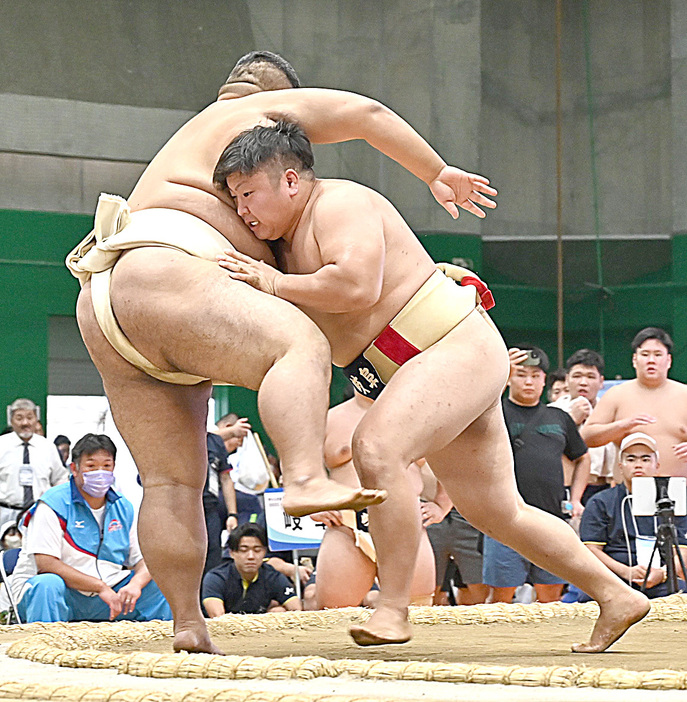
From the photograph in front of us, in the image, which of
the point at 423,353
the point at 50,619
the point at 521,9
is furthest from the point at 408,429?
the point at 521,9

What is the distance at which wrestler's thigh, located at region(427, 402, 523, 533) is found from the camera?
2.14m

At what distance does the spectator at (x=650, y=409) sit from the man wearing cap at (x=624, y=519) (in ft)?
0.86

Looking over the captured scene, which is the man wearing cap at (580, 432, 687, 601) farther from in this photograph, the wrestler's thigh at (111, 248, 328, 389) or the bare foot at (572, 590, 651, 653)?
the wrestler's thigh at (111, 248, 328, 389)

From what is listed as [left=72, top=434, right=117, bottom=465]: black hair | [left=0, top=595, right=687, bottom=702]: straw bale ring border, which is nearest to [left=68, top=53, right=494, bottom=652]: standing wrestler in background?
[left=0, top=595, right=687, bottom=702]: straw bale ring border

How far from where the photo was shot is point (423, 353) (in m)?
2.03

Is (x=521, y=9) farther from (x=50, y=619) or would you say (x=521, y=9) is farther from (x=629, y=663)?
(x=629, y=663)

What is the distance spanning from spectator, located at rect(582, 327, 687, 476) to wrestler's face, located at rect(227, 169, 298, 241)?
9.85 feet

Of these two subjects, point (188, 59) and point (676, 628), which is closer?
point (676, 628)

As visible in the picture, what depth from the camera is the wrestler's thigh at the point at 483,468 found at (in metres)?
2.14

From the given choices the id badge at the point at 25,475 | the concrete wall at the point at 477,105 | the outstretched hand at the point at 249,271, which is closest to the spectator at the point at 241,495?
the id badge at the point at 25,475

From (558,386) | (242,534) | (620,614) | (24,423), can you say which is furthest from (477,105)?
(620,614)

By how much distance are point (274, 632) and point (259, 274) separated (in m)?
1.36

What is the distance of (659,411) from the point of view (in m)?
4.69

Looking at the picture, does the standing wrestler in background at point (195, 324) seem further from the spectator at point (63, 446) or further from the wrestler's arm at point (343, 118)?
the spectator at point (63, 446)
